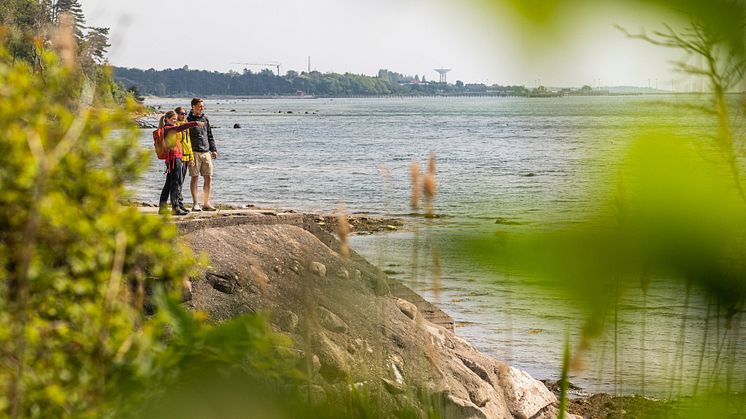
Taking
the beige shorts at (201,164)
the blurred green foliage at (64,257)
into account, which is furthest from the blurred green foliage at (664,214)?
the beige shorts at (201,164)

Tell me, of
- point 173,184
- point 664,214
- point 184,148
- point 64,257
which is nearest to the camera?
point 664,214

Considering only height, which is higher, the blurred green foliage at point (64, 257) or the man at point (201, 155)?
the blurred green foliage at point (64, 257)

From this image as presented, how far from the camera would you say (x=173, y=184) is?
1420 cm

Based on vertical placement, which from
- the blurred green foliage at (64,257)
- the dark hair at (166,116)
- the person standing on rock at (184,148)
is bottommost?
the person standing on rock at (184,148)

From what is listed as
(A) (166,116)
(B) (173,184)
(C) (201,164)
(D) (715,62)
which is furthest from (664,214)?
(C) (201,164)

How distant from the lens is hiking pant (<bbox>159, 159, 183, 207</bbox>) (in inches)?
549

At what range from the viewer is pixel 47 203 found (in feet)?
5.60

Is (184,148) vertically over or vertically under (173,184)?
over

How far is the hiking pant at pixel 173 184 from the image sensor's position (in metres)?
13.9

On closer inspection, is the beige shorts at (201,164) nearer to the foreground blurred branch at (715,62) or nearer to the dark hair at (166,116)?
the dark hair at (166,116)

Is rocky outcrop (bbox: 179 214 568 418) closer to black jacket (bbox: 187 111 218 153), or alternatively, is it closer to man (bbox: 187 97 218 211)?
man (bbox: 187 97 218 211)

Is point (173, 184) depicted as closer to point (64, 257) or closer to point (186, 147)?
point (186, 147)

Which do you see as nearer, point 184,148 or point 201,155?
point 184,148

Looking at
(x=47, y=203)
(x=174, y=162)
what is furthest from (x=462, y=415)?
(x=47, y=203)
